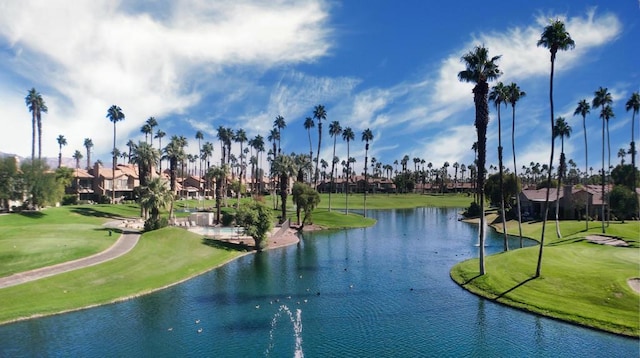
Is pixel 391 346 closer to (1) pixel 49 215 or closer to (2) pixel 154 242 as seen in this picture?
(2) pixel 154 242

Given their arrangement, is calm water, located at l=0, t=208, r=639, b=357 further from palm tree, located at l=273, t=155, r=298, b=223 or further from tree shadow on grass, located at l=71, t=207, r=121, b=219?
tree shadow on grass, located at l=71, t=207, r=121, b=219

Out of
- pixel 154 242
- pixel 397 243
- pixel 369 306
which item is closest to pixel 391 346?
pixel 369 306

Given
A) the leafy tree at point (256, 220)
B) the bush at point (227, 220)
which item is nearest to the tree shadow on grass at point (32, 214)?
the bush at point (227, 220)

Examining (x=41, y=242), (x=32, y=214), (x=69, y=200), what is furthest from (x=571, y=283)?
(x=69, y=200)

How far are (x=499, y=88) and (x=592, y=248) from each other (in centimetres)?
2486

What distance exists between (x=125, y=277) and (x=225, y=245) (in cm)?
2236

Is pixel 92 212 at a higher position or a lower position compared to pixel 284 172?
lower

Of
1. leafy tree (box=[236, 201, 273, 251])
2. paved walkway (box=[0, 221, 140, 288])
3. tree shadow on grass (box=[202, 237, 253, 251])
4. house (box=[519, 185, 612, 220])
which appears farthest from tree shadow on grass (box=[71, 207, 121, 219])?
house (box=[519, 185, 612, 220])

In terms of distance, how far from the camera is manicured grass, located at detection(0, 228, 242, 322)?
37812 mm

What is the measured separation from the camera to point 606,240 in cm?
6175

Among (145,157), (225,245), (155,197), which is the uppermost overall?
(145,157)

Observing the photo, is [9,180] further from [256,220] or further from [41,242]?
[256,220]

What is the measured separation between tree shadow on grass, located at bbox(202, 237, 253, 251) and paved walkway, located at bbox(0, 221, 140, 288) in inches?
412

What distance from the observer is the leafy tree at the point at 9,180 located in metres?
76.1
